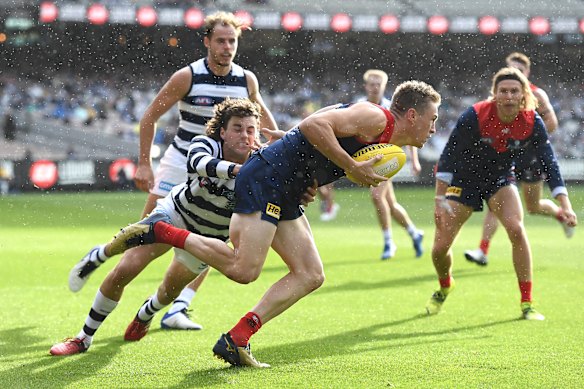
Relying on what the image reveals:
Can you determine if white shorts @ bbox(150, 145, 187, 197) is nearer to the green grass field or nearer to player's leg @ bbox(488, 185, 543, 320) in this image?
the green grass field

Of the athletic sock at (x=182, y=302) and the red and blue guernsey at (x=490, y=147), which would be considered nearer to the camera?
the athletic sock at (x=182, y=302)

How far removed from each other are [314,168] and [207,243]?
0.84 metres

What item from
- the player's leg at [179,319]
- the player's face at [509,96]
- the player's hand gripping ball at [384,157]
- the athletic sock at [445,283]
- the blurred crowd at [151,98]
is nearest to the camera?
the player's hand gripping ball at [384,157]

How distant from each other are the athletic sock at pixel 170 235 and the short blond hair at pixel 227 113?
721 millimetres

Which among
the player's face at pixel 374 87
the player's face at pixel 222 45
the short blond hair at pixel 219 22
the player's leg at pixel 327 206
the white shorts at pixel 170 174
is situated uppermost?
the short blond hair at pixel 219 22

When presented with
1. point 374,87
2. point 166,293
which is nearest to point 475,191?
point 166,293

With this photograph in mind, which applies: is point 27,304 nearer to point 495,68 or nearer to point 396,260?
point 396,260

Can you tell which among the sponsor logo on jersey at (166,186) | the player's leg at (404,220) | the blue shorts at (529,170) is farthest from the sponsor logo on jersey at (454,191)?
the player's leg at (404,220)

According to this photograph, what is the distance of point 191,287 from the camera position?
8.30m

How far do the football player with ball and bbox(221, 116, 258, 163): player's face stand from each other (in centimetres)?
29

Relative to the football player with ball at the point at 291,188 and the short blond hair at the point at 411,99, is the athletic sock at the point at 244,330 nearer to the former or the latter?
the football player with ball at the point at 291,188

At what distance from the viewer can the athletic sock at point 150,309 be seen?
7.03 meters

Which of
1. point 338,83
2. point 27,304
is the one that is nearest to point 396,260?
point 27,304

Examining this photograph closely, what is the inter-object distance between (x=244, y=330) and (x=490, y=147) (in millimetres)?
3328
